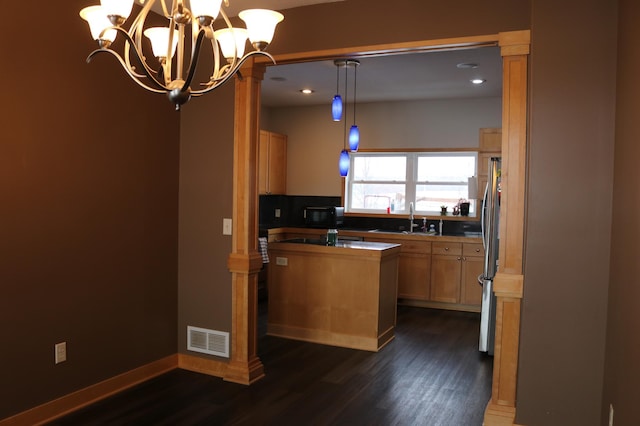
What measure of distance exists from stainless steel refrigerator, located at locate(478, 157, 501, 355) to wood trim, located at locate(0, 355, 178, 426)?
2.63m

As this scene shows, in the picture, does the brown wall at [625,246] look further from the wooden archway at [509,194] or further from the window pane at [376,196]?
the window pane at [376,196]

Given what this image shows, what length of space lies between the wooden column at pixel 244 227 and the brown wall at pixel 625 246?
2.32 metres

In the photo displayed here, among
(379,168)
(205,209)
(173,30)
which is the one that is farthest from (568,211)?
(379,168)

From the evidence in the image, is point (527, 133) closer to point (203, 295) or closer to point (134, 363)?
point (203, 295)

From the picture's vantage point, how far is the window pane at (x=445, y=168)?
7.42m

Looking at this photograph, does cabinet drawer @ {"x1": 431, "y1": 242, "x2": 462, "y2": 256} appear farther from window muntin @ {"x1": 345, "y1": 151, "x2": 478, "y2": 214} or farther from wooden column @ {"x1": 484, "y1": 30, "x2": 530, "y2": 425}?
wooden column @ {"x1": 484, "y1": 30, "x2": 530, "y2": 425}

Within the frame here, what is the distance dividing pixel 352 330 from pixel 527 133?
2561 millimetres

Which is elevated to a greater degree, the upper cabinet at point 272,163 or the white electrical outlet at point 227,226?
the upper cabinet at point 272,163

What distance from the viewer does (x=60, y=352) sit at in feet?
10.8

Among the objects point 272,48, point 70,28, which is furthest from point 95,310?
point 272,48

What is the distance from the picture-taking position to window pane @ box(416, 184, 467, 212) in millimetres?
7566

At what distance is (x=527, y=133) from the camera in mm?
3119

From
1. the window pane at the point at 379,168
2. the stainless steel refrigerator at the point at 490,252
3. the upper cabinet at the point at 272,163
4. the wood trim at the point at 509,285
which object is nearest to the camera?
the wood trim at the point at 509,285

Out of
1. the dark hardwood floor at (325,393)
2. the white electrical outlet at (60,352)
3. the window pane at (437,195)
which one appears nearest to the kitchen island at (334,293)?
the dark hardwood floor at (325,393)
